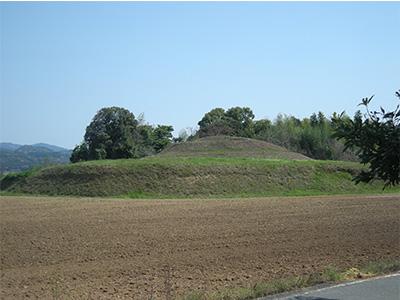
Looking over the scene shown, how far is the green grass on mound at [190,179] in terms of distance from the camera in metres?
40.8

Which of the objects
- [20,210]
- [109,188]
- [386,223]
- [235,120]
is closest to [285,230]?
[386,223]

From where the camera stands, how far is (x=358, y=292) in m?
7.43

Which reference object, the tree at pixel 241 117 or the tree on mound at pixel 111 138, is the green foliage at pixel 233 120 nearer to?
the tree at pixel 241 117

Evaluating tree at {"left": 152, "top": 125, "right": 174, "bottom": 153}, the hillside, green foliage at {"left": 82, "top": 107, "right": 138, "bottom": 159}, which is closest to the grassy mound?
the hillside

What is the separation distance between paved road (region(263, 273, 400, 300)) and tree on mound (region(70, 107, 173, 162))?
219ft

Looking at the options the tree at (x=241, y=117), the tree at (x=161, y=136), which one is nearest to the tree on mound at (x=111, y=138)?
the tree at (x=161, y=136)

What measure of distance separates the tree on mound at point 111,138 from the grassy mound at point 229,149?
13289mm

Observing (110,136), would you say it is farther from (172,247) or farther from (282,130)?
(172,247)

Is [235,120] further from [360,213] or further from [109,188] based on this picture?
[360,213]

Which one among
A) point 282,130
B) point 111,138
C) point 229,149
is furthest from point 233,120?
point 229,149

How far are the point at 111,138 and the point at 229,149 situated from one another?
2229 cm

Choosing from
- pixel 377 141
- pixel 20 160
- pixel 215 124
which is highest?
pixel 215 124

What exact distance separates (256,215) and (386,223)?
5.82m

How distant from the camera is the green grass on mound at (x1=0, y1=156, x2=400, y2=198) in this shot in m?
40.8
